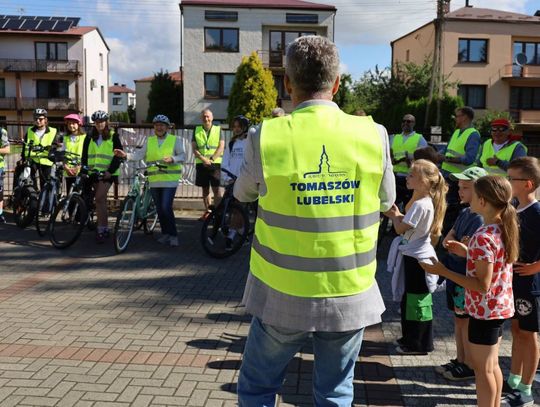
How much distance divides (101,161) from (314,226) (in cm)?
730

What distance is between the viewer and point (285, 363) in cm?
256

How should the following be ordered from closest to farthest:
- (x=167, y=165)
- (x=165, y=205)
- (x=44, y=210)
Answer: (x=167, y=165) → (x=165, y=205) → (x=44, y=210)

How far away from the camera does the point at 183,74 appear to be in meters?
41.6

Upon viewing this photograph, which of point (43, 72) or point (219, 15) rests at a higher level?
point (219, 15)

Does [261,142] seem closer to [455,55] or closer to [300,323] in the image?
[300,323]

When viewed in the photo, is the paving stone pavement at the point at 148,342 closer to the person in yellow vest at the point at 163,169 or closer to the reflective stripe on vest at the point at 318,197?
the person in yellow vest at the point at 163,169

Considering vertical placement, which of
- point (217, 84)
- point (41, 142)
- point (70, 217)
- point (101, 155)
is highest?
point (217, 84)

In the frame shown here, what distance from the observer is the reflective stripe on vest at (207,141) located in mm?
10227

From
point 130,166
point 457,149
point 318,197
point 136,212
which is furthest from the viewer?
point 130,166

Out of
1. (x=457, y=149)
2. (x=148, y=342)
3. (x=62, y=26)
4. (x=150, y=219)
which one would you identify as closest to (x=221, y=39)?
(x=62, y=26)

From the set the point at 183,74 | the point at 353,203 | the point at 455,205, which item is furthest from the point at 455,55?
the point at 353,203

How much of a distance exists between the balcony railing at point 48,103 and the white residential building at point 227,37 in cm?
1631

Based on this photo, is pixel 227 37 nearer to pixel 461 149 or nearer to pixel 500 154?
pixel 461 149

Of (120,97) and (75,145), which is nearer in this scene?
(75,145)
